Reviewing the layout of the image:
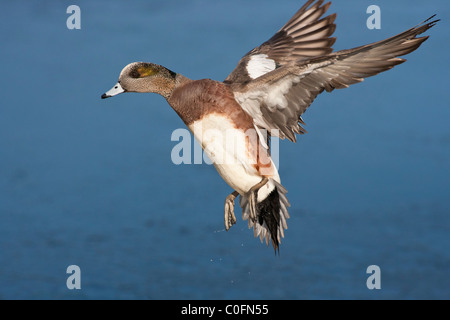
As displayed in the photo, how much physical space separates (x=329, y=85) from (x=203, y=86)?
0.62 m

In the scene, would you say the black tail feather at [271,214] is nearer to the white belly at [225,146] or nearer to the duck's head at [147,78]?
the white belly at [225,146]

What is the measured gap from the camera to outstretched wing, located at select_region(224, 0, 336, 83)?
446 cm

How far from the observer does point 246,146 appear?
3738 mm

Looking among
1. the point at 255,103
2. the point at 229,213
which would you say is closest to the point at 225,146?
the point at 255,103

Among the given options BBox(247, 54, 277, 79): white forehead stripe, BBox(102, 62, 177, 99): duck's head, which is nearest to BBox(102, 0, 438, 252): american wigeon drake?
BBox(102, 62, 177, 99): duck's head

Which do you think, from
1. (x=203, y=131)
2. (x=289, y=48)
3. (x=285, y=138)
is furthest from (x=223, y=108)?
(x=289, y=48)

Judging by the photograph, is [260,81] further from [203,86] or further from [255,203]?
[255,203]

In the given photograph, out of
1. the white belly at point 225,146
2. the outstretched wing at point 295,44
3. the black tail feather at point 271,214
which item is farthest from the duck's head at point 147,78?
the black tail feather at point 271,214

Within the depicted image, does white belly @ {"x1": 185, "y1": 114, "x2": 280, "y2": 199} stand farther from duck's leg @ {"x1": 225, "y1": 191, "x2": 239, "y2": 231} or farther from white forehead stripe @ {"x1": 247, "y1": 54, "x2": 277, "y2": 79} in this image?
white forehead stripe @ {"x1": 247, "y1": 54, "x2": 277, "y2": 79}

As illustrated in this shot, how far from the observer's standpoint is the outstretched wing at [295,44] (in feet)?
14.6

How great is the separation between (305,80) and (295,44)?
3.79ft

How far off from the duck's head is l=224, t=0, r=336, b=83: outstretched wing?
0.54 m

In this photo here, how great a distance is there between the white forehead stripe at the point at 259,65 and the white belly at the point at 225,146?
2.35 ft

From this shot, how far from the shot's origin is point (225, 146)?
371 cm
